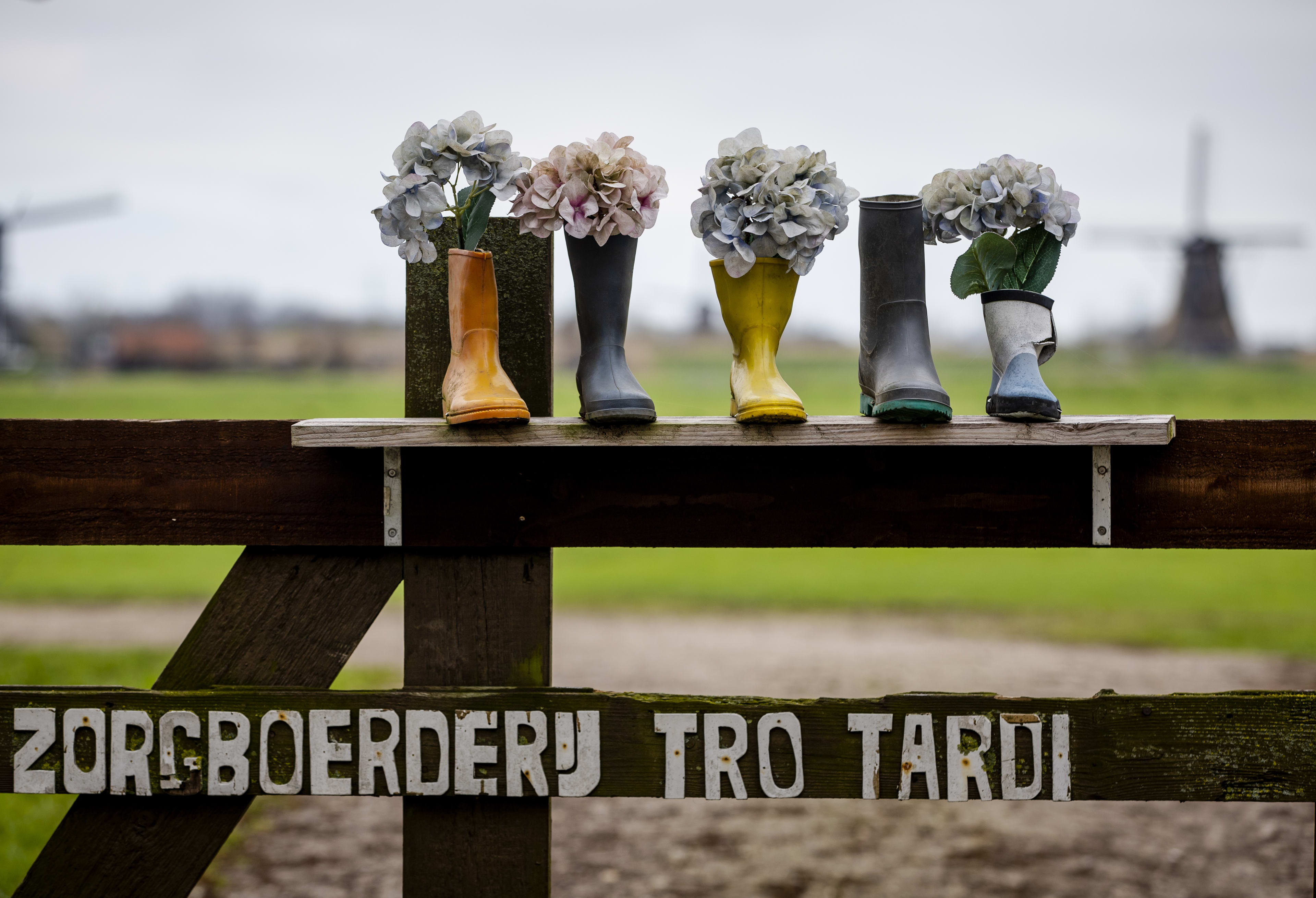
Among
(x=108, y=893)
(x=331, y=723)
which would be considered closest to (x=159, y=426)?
(x=331, y=723)

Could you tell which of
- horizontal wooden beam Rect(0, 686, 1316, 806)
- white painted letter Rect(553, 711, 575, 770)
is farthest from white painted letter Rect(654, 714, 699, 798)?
white painted letter Rect(553, 711, 575, 770)

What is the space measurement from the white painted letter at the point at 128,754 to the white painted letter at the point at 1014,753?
1.23m

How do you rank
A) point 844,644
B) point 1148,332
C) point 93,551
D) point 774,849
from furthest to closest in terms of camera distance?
1. point 1148,332
2. point 93,551
3. point 844,644
4. point 774,849

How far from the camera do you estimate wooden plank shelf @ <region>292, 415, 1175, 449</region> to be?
142cm

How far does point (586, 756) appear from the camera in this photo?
1.56m

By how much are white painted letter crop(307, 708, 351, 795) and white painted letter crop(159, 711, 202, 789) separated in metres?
0.17

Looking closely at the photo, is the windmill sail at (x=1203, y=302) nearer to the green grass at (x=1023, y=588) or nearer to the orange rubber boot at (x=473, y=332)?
the green grass at (x=1023, y=588)

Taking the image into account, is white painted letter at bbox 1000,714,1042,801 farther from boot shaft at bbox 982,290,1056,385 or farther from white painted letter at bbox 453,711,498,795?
white painted letter at bbox 453,711,498,795

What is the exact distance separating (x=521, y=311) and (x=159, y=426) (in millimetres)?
582

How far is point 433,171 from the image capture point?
147 cm

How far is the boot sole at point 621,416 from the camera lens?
1414 mm

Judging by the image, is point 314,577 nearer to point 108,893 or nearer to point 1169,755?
point 108,893

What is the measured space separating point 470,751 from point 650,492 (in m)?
0.46

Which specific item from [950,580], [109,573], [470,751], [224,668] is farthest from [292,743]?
[109,573]
